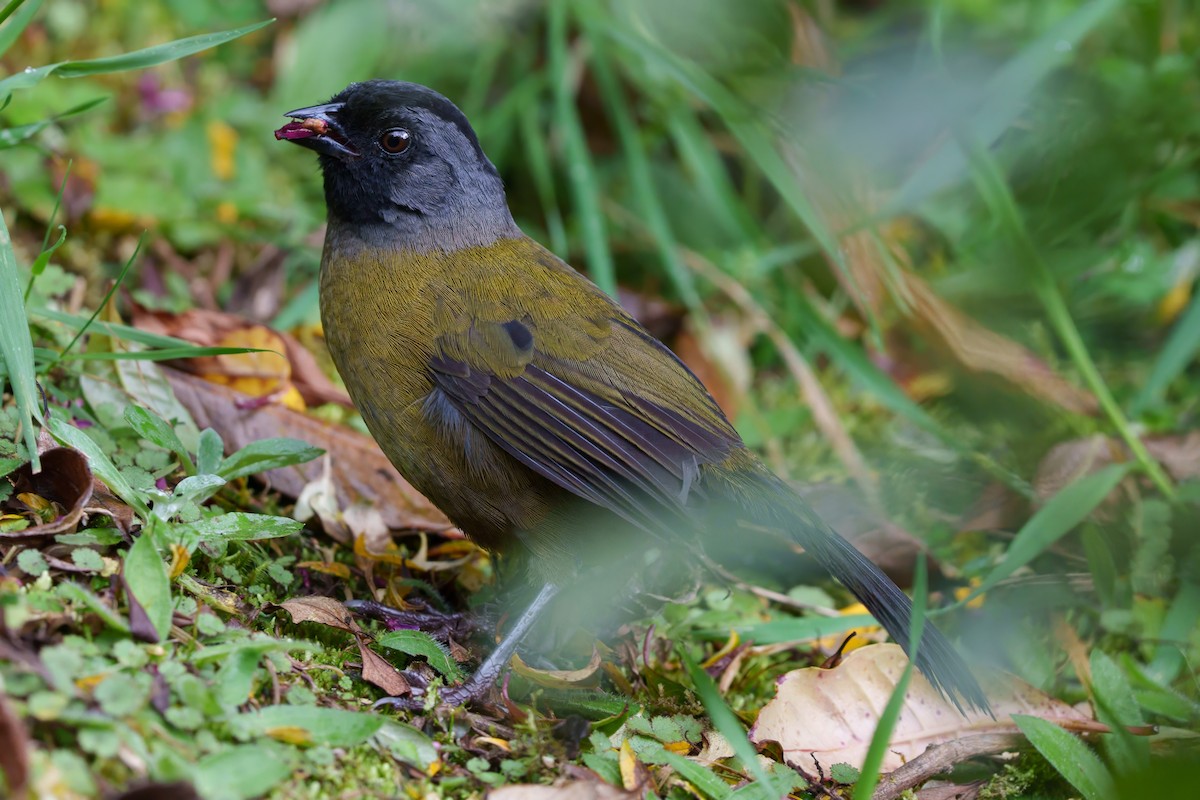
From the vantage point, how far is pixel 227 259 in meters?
4.84

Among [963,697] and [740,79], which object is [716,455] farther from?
[740,79]

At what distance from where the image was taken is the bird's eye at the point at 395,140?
12.5ft

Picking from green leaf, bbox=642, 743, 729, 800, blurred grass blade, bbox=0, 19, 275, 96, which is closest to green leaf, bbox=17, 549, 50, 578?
blurred grass blade, bbox=0, 19, 275, 96

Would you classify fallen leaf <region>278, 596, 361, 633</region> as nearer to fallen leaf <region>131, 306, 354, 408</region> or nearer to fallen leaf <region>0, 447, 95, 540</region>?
fallen leaf <region>0, 447, 95, 540</region>

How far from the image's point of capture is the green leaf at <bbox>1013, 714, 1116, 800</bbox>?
282 cm

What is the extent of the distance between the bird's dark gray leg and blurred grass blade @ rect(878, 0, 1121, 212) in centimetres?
214

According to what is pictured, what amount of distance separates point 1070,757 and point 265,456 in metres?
2.21

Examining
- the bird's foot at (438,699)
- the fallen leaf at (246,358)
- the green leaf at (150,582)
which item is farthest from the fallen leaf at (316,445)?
the green leaf at (150,582)

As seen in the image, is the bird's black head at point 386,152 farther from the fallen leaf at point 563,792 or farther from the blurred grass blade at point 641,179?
the fallen leaf at point 563,792

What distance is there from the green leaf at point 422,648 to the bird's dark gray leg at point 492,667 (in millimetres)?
45

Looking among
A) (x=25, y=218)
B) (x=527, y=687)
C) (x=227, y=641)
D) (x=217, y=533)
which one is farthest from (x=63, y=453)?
(x=25, y=218)

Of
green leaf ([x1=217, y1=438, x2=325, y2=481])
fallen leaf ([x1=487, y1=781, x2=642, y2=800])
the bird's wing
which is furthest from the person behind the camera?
the bird's wing

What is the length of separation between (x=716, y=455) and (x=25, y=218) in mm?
2863

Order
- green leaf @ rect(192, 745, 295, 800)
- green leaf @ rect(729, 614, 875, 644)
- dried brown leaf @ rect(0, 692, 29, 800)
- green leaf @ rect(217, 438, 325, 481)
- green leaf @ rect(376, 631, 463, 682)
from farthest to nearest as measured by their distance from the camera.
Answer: green leaf @ rect(729, 614, 875, 644) → green leaf @ rect(217, 438, 325, 481) → green leaf @ rect(376, 631, 463, 682) → green leaf @ rect(192, 745, 295, 800) → dried brown leaf @ rect(0, 692, 29, 800)
